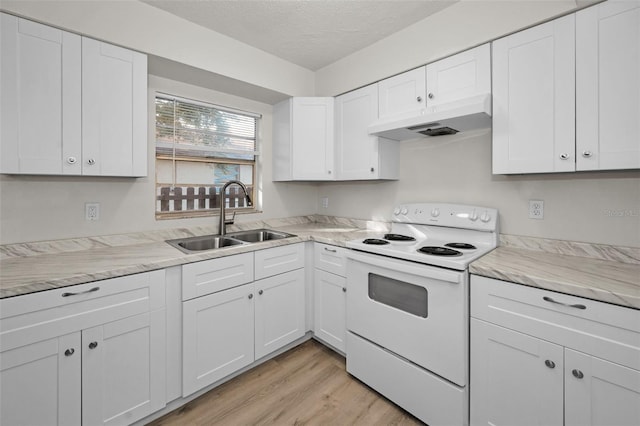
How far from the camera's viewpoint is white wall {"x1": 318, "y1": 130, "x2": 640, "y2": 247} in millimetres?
1539

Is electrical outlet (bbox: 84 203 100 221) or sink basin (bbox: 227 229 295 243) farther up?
electrical outlet (bbox: 84 203 100 221)

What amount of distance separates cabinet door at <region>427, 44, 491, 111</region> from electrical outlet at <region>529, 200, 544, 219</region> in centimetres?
77

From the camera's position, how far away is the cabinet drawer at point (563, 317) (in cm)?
105

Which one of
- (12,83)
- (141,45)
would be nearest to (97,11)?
(141,45)

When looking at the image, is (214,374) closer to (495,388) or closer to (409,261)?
(409,261)

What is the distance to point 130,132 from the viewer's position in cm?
177

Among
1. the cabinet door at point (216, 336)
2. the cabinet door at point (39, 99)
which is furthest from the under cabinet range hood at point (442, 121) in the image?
the cabinet door at point (39, 99)

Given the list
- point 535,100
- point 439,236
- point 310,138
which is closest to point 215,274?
point 310,138

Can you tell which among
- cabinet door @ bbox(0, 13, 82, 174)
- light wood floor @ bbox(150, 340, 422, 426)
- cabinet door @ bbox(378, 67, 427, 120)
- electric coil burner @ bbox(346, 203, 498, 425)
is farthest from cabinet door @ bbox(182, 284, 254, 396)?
cabinet door @ bbox(378, 67, 427, 120)

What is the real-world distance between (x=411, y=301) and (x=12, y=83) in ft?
7.94

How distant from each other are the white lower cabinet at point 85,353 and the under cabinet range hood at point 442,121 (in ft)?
5.94

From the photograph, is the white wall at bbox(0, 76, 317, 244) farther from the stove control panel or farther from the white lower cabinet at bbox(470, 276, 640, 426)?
the white lower cabinet at bbox(470, 276, 640, 426)

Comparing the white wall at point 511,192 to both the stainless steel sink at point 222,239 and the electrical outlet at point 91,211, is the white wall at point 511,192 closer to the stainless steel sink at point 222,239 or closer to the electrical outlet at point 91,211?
the stainless steel sink at point 222,239

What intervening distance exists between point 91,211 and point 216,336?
119 centimetres
